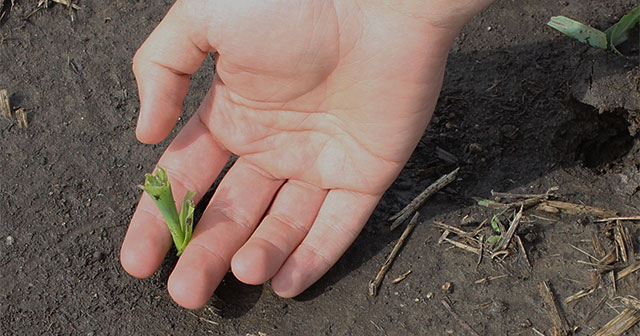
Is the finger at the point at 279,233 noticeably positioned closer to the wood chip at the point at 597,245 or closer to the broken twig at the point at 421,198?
the broken twig at the point at 421,198

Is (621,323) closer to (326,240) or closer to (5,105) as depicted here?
(326,240)

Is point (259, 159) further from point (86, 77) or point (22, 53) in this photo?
point (22, 53)

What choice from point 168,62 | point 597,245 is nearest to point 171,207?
point 168,62

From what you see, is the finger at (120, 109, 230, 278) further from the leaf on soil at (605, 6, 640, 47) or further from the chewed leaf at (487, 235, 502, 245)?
the leaf on soil at (605, 6, 640, 47)

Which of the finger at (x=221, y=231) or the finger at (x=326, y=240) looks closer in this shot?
the finger at (x=221, y=231)

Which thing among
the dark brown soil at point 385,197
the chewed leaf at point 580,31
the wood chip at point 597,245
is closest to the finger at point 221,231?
the dark brown soil at point 385,197

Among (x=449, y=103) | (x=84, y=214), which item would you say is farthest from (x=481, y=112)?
(x=84, y=214)
